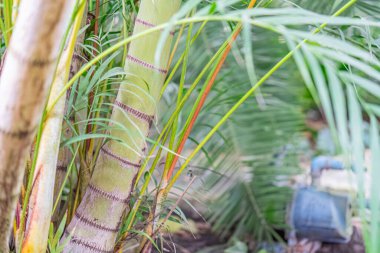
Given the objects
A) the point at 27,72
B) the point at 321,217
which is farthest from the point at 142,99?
the point at 321,217

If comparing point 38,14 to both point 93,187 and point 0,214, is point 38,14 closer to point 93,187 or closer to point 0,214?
point 0,214

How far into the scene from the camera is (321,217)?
191 cm

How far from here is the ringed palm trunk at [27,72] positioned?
425 millimetres

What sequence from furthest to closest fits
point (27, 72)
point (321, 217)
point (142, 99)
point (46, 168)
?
point (321, 217), point (142, 99), point (46, 168), point (27, 72)

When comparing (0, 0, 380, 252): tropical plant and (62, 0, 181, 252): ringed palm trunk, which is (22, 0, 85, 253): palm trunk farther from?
(62, 0, 181, 252): ringed palm trunk

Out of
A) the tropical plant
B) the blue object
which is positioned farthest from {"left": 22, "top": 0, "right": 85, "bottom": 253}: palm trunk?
the blue object

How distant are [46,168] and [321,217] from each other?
1.42 m

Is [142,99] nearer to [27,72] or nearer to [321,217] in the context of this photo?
[27,72]

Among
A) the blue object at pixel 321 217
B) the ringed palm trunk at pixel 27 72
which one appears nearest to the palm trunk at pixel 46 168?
the ringed palm trunk at pixel 27 72

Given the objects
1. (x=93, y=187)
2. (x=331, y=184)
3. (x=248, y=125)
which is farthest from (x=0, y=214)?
(x=331, y=184)

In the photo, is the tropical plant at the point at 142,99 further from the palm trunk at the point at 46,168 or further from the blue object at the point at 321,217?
the blue object at the point at 321,217

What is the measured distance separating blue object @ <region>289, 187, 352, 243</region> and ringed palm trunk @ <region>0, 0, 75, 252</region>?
4.95ft

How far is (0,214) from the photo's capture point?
535 mm

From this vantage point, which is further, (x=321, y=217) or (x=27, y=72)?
(x=321, y=217)
